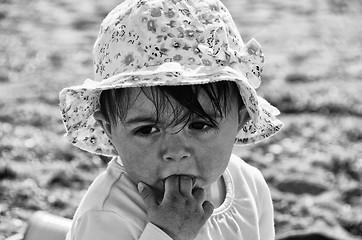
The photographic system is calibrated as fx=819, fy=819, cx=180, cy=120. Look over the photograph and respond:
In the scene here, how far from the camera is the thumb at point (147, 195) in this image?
1.62 metres

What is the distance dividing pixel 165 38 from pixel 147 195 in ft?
1.03

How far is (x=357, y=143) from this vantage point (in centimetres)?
331

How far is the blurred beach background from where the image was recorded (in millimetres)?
2787

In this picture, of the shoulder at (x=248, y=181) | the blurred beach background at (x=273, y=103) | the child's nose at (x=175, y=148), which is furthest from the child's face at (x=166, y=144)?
the blurred beach background at (x=273, y=103)

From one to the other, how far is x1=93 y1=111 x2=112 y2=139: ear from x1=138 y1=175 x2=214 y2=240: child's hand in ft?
0.52

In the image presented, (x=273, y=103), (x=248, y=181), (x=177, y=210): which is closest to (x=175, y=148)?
(x=177, y=210)

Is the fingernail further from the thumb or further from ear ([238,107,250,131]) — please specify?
ear ([238,107,250,131])

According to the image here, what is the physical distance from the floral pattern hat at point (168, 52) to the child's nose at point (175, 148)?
0.40ft

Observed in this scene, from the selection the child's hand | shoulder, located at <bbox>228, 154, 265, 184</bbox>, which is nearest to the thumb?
the child's hand

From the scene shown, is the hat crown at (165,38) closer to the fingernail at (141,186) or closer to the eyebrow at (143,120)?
the eyebrow at (143,120)

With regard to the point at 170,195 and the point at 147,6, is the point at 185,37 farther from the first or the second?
the point at 170,195

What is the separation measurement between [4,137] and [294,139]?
1176mm

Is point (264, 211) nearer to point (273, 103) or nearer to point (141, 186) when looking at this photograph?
point (141, 186)

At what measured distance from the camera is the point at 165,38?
1.58m
